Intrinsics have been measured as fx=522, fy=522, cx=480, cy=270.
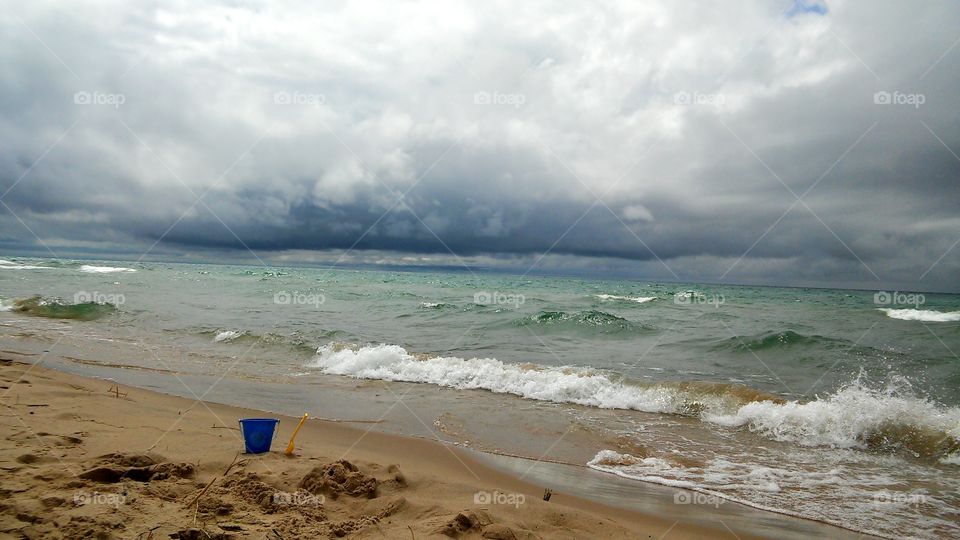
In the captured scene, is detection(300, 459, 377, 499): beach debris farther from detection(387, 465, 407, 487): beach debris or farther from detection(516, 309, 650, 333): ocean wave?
detection(516, 309, 650, 333): ocean wave

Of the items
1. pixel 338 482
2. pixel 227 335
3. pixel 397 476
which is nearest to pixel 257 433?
pixel 338 482

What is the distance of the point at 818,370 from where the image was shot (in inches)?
502

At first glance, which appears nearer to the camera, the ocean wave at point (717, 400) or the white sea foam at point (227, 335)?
the ocean wave at point (717, 400)

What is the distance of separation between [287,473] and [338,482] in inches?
19.6

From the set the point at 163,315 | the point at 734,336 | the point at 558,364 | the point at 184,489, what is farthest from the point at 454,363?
the point at 163,315

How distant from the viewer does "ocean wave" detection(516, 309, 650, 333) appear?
64.3 ft

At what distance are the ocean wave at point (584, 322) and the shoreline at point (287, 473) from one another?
530 inches

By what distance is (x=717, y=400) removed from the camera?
9898 millimetres

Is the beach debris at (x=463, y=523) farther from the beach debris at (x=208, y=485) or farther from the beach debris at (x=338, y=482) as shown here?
the beach debris at (x=208, y=485)

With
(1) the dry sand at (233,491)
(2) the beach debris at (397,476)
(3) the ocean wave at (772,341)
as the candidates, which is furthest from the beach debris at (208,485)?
(3) the ocean wave at (772,341)

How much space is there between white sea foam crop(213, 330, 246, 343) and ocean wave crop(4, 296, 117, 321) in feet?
22.9

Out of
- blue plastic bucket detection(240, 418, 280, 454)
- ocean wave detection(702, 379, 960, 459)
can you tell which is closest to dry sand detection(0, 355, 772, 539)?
blue plastic bucket detection(240, 418, 280, 454)

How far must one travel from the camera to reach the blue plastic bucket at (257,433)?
506 centimetres

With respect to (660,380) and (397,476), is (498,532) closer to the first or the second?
(397,476)
